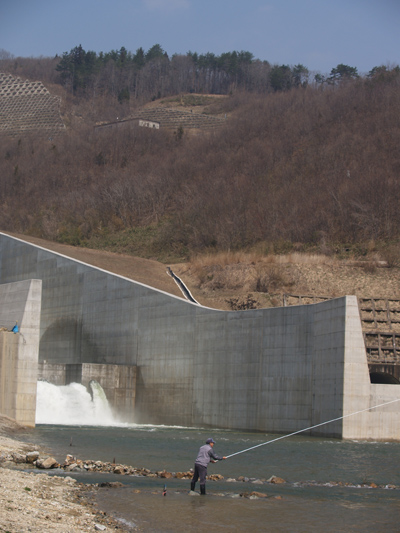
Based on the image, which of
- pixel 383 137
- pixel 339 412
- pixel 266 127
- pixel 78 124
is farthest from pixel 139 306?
pixel 78 124

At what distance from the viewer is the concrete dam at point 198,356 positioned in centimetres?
2727

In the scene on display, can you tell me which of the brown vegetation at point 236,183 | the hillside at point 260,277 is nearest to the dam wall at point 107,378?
the hillside at point 260,277

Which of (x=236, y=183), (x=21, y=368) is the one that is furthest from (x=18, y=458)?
(x=236, y=183)

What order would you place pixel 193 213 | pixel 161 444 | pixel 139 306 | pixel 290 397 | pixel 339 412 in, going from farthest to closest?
pixel 193 213, pixel 139 306, pixel 290 397, pixel 339 412, pixel 161 444

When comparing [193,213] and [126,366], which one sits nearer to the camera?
[126,366]

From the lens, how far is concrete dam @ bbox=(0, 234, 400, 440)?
27266 millimetres

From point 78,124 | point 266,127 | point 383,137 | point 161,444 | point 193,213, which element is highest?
point 78,124

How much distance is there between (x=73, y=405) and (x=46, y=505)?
23132 millimetres

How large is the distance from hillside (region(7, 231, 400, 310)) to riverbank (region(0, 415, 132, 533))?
27328 mm

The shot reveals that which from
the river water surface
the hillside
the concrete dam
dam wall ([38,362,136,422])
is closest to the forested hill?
the hillside

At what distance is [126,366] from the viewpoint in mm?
37156

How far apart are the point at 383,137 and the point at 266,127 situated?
21.2 m

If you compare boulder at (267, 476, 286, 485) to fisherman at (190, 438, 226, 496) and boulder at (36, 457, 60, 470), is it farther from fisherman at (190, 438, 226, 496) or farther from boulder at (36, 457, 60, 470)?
boulder at (36, 457, 60, 470)

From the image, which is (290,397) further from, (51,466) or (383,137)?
(383,137)
